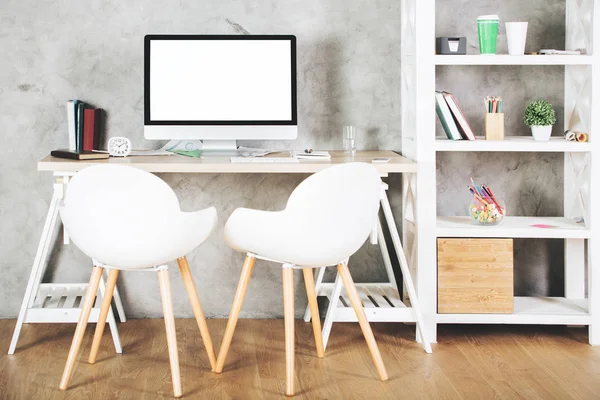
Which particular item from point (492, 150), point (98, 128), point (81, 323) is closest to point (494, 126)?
point (492, 150)

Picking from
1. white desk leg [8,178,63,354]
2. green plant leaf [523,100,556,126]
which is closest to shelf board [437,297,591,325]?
green plant leaf [523,100,556,126]

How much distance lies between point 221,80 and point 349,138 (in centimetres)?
63

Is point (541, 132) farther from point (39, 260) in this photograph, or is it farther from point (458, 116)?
point (39, 260)

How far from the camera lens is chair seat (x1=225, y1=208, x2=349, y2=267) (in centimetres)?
273

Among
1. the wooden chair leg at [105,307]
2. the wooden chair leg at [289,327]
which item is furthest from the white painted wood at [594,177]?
the wooden chair leg at [105,307]

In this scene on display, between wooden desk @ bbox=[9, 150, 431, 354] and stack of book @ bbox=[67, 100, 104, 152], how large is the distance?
23cm

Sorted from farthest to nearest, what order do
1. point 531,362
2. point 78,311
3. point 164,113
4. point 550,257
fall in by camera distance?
point 550,257 < point 164,113 < point 78,311 < point 531,362

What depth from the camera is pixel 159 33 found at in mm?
3629

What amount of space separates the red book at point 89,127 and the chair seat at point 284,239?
1.02 m

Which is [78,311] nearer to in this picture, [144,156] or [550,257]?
[144,156]

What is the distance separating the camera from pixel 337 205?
2746mm

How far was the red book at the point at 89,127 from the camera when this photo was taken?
3506 millimetres

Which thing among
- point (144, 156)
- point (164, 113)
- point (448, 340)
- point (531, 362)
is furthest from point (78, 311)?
point (531, 362)

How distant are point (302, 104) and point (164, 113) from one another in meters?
0.65
